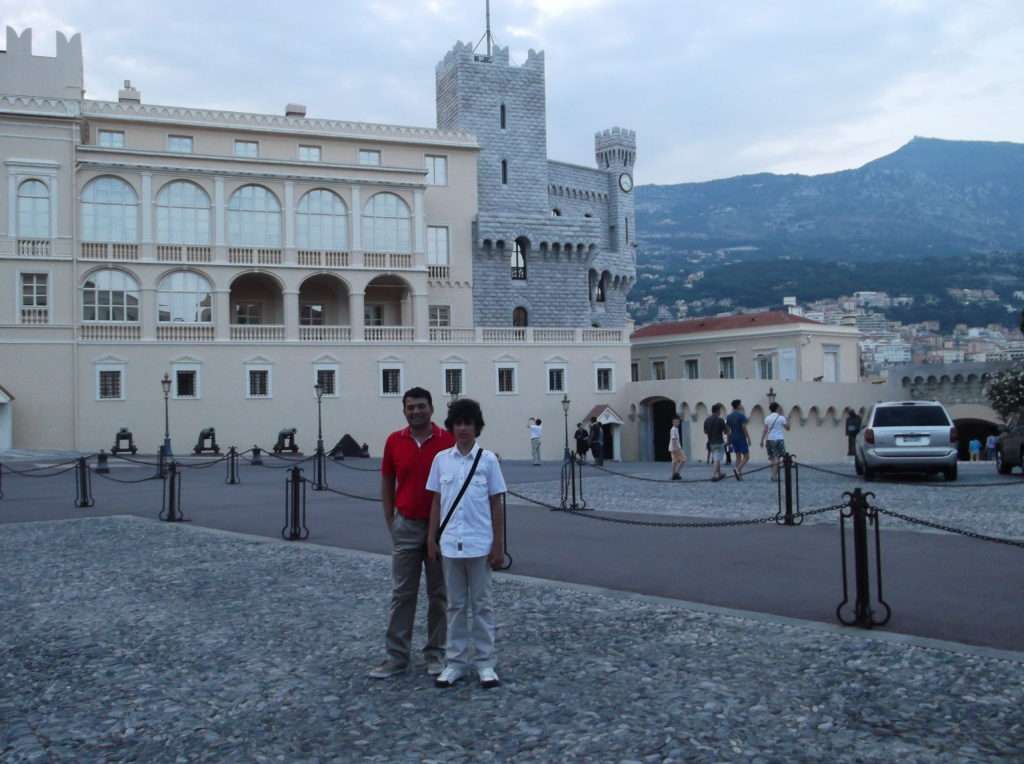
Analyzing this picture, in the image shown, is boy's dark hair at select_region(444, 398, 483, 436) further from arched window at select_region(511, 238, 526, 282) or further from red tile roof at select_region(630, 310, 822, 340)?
red tile roof at select_region(630, 310, 822, 340)

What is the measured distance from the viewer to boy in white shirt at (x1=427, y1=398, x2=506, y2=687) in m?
A: 6.55

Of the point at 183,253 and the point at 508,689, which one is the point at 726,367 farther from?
the point at 508,689

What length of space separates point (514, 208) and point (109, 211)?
20.0 metres

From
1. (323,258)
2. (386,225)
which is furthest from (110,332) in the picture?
(386,225)

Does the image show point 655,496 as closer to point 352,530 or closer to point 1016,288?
point 352,530

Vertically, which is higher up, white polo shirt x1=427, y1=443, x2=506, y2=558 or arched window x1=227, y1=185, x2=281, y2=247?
arched window x1=227, y1=185, x2=281, y2=247

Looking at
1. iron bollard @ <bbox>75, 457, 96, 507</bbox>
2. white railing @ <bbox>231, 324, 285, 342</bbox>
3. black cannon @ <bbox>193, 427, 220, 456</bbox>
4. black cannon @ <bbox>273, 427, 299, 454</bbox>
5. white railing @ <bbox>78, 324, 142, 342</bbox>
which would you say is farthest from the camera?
white railing @ <bbox>231, 324, 285, 342</bbox>

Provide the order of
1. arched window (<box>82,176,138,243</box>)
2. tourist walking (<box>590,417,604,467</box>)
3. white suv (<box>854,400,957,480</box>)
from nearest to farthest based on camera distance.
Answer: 1. white suv (<box>854,400,957,480</box>)
2. tourist walking (<box>590,417,604,467</box>)
3. arched window (<box>82,176,138,243</box>)

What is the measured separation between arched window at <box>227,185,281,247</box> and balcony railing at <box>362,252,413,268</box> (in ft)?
12.6

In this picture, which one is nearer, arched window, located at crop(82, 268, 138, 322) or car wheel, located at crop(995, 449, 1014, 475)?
car wheel, located at crop(995, 449, 1014, 475)

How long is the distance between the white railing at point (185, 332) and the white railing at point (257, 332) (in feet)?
3.25

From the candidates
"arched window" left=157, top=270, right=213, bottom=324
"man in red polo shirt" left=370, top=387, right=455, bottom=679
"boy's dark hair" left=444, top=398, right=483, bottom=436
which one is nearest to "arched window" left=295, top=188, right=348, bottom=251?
"arched window" left=157, top=270, right=213, bottom=324

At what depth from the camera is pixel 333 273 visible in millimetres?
45281

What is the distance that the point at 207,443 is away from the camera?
1614 inches
